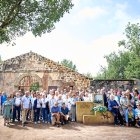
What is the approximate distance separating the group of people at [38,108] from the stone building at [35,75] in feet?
36.2

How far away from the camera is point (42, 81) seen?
27.6 meters

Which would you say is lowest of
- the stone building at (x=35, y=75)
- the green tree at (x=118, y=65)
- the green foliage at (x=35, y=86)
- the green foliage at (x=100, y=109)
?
the green foliage at (x=100, y=109)

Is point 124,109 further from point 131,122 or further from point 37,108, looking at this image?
point 37,108

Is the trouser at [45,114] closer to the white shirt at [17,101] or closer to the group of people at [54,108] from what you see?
the group of people at [54,108]

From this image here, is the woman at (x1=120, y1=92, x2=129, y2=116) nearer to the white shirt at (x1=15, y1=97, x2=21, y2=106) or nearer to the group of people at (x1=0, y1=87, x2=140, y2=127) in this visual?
the group of people at (x1=0, y1=87, x2=140, y2=127)

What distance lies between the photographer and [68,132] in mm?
13375

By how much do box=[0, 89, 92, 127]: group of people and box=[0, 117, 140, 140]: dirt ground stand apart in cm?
55

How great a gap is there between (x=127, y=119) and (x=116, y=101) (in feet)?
4.08

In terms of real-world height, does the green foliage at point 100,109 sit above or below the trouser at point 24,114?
above

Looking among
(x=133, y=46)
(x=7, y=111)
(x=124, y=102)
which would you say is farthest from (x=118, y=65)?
(x=7, y=111)

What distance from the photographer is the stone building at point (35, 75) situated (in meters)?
27.5

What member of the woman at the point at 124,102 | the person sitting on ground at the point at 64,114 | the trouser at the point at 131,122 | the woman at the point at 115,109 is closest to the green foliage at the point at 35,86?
the person sitting on ground at the point at 64,114

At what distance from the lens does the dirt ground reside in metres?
12.3

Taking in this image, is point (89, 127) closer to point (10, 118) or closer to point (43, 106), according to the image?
point (43, 106)
